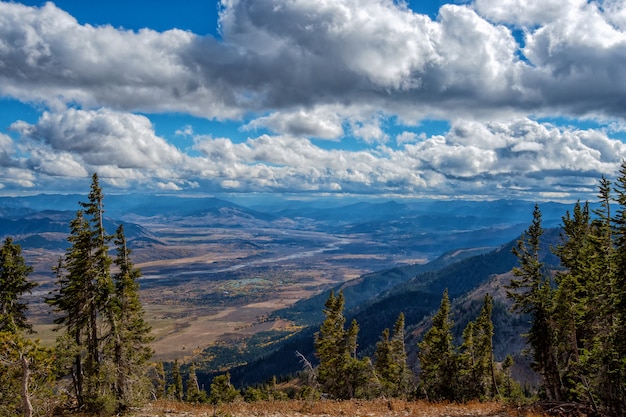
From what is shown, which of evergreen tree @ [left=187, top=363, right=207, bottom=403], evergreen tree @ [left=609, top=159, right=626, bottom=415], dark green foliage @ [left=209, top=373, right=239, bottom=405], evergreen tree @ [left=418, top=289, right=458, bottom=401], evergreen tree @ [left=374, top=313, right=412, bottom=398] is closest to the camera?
evergreen tree @ [left=609, top=159, right=626, bottom=415]

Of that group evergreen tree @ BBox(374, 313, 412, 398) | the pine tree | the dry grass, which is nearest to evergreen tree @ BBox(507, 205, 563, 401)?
the dry grass

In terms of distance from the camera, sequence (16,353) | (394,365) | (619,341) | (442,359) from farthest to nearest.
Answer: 1. (394,365)
2. (442,359)
3. (619,341)
4. (16,353)

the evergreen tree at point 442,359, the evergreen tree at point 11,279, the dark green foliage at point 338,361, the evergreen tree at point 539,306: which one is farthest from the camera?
the dark green foliage at point 338,361

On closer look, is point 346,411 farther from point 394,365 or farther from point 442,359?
point 394,365

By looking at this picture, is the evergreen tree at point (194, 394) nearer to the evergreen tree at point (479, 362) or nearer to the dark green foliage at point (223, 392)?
the dark green foliage at point (223, 392)

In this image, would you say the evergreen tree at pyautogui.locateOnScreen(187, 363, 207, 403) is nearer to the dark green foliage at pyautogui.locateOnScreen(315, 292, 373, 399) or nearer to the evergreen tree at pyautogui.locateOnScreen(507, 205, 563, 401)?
the dark green foliage at pyautogui.locateOnScreen(315, 292, 373, 399)

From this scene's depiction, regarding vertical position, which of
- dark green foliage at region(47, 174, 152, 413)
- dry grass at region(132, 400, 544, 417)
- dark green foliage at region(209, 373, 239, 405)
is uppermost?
dark green foliage at region(47, 174, 152, 413)

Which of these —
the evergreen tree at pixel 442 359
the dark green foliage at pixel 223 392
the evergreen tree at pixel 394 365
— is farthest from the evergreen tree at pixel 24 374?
the dark green foliage at pixel 223 392

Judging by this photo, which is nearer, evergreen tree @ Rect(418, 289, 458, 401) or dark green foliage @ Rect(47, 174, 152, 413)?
dark green foliage @ Rect(47, 174, 152, 413)

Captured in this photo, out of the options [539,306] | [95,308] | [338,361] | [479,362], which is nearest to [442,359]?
[479,362]

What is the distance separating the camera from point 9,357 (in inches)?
684

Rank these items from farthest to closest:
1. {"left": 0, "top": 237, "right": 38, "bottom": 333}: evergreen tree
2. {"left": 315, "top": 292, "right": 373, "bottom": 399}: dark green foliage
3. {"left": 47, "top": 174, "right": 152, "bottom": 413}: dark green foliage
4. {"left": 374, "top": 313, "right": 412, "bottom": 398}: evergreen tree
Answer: {"left": 374, "top": 313, "right": 412, "bottom": 398}: evergreen tree → {"left": 315, "top": 292, "right": 373, "bottom": 399}: dark green foliage → {"left": 0, "top": 237, "right": 38, "bottom": 333}: evergreen tree → {"left": 47, "top": 174, "right": 152, "bottom": 413}: dark green foliage

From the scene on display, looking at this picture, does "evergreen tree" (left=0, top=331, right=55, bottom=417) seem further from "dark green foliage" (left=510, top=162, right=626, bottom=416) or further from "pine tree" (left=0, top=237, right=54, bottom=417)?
"dark green foliage" (left=510, top=162, right=626, bottom=416)

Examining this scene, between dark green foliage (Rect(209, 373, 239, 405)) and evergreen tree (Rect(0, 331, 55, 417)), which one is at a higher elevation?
evergreen tree (Rect(0, 331, 55, 417))
